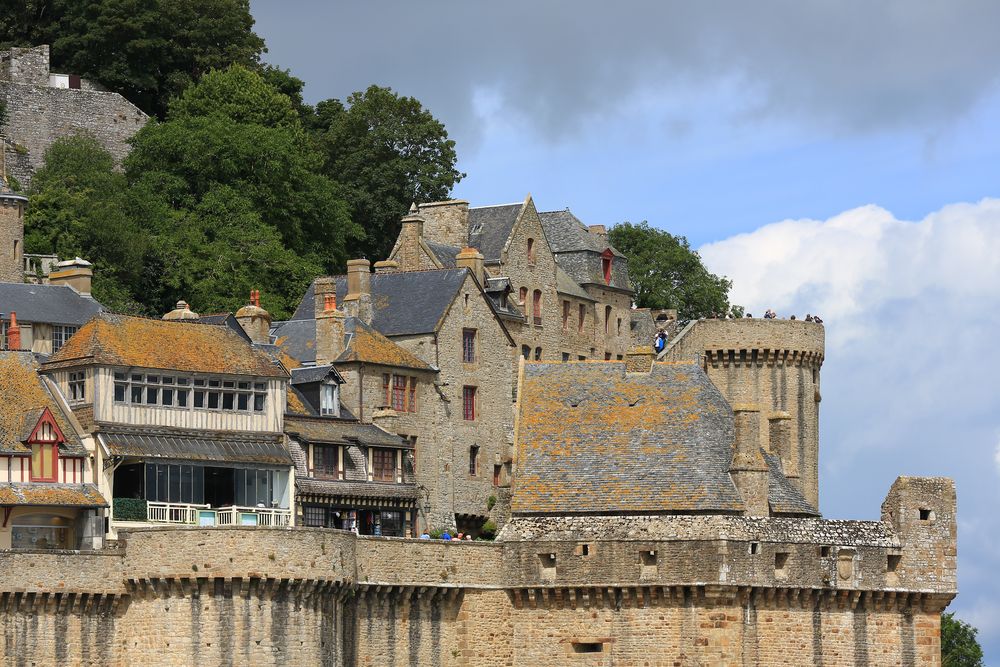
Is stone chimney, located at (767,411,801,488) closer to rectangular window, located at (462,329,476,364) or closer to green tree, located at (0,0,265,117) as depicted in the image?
rectangular window, located at (462,329,476,364)

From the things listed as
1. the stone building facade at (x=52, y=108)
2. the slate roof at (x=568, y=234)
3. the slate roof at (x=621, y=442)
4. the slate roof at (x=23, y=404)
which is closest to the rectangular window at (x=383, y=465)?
the slate roof at (x=621, y=442)

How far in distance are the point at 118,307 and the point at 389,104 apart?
2107cm

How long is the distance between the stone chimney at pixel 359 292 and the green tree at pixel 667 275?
2751cm

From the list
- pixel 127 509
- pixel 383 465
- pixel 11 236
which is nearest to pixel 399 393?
pixel 383 465

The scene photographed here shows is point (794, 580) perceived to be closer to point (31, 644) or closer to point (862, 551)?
point (862, 551)

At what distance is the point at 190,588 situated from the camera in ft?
195

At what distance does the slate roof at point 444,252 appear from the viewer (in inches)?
3462

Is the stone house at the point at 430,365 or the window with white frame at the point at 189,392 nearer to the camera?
the window with white frame at the point at 189,392

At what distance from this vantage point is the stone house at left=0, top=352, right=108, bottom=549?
6206cm

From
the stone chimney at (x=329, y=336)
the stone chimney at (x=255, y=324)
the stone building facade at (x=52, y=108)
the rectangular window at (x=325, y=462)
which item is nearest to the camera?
the rectangular window at (x=325, y=462)

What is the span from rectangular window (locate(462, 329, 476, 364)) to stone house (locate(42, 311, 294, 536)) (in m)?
11.6

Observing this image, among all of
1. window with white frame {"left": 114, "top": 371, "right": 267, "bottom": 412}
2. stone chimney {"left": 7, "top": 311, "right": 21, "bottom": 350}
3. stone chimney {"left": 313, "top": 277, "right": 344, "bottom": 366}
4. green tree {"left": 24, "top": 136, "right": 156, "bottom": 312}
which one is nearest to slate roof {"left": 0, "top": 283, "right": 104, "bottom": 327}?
stone chimney {"left": 7, "top": 311, "right": 21, "bottom": 350}

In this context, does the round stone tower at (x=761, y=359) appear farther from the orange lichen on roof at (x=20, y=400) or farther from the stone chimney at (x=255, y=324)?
the orange lichen on roof at (x=20, y=400)

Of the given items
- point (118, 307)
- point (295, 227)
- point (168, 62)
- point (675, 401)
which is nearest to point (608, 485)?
point (675, 401)
